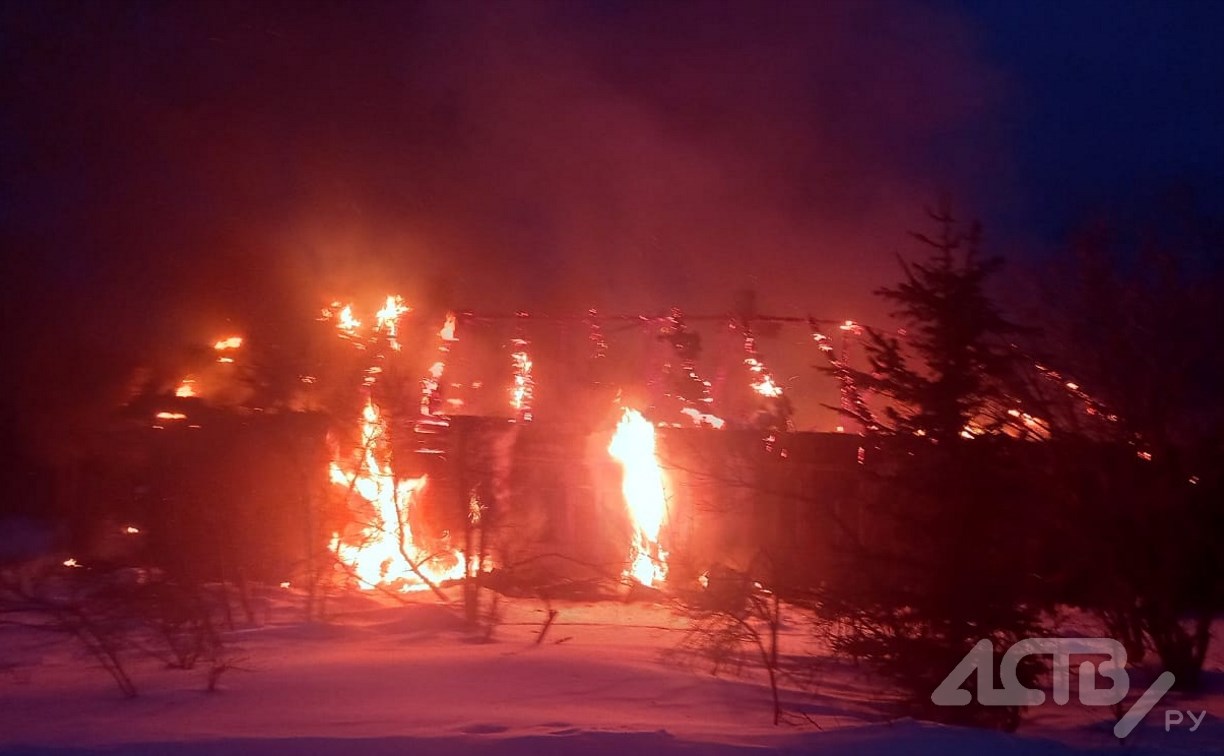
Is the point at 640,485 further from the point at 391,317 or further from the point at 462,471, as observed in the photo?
the point at 391,317

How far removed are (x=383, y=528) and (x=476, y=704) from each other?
5.45 m

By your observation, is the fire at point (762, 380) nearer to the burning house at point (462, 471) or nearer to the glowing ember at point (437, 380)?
the burning house at point (462, 471)

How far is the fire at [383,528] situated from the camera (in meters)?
13.2

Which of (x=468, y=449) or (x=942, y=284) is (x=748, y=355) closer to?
(x=468, y=449)

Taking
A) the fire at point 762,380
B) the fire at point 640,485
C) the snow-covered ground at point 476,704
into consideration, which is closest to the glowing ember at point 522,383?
the fire at point 640,485

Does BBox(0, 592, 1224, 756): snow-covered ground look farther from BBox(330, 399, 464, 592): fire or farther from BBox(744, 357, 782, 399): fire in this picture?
BBox(744, 357, 782, 399): fire

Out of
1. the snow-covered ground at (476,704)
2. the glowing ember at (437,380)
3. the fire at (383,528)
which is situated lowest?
the snow-covered ground at (476,704)

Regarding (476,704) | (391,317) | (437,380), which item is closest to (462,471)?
(391,317)

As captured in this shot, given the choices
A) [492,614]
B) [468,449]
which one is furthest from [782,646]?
[468,449]

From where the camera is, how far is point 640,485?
15188mm

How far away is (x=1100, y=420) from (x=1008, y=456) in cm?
155

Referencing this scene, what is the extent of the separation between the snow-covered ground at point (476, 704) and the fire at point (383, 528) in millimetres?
1473

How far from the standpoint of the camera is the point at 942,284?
871cm

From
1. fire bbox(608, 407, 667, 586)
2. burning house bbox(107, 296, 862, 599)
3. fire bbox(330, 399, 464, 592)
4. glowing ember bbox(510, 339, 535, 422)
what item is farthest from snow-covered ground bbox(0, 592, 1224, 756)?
glowing ember bbox(510, 339, 535, 422)
